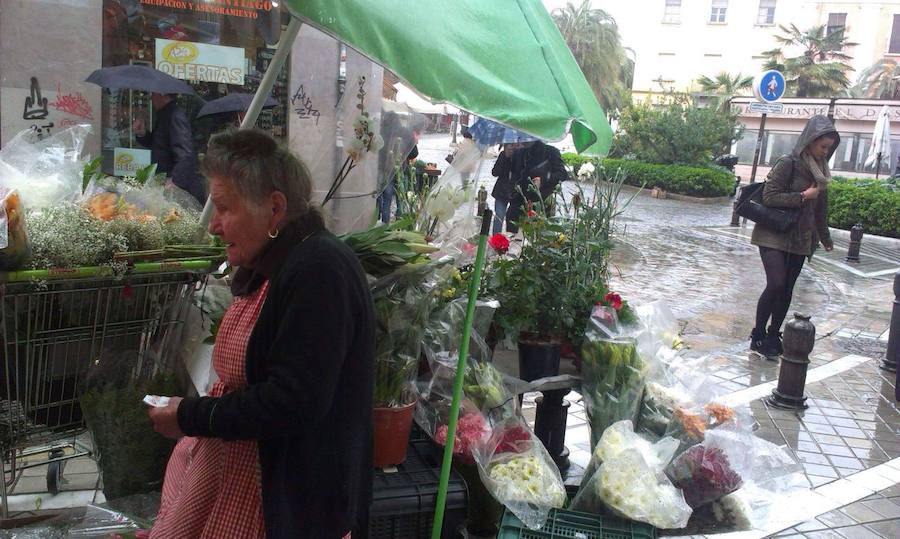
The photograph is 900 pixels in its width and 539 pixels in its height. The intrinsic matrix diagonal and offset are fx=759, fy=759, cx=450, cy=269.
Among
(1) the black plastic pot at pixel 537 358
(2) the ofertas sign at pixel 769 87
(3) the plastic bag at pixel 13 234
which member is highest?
(2) the ofertas sign at pixel 769 87

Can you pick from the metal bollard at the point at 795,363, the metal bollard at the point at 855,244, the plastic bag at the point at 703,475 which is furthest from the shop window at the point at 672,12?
the plastic bag at the point at 703,475

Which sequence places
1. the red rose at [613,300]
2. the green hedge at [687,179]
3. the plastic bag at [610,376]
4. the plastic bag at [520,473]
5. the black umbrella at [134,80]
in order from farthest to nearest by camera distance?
1. the green hedge at [687,179]
2. the black umbrella at [134,80]
3. the red rose at [613,300]
4. the plastic bag at [610,376]
5. the plastic bag at [520,473]

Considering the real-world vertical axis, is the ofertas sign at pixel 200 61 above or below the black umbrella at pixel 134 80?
above

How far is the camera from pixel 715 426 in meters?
3.76

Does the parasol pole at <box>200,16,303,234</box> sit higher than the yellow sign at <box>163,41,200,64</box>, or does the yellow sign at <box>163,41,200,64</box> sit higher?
the yellow sign at <box>163,41,200,64</box>

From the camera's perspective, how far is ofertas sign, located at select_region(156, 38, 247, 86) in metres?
7.34

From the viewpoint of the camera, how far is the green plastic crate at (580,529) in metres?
3.16

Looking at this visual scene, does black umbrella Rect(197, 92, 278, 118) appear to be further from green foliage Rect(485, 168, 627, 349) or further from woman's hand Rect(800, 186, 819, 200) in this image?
woman's hand Rect(800, 186, 819, 200)

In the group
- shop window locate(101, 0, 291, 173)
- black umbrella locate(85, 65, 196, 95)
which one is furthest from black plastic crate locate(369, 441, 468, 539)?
shop window locate(101, 0, 291, 173)

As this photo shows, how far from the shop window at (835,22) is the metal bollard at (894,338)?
51.1 meters

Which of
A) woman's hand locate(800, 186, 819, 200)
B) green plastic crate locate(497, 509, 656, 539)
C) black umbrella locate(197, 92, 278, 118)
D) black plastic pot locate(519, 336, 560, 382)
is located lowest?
green plastic crate locate(497, 509, 656, 539)

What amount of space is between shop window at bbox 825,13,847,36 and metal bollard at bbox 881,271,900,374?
51.1m

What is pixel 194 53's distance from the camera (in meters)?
7.46

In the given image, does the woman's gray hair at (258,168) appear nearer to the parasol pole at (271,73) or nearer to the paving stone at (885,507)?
the parasol pole at (271,73)
